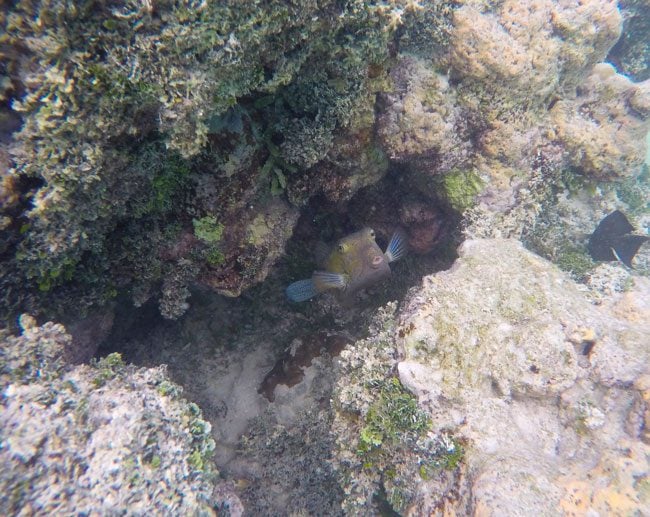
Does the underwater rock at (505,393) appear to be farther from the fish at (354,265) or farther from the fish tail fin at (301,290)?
the fish tail fin at (301,290)

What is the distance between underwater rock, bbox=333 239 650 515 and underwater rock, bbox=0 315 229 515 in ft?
5.00

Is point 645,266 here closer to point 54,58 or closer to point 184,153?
point 184,153

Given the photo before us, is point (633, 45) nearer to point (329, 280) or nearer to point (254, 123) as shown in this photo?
point (329, 280)

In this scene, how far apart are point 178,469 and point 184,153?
212cm

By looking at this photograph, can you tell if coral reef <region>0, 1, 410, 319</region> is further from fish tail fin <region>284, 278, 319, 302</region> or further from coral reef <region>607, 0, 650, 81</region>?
coral reef <region>607, 0, 650, 81</region>

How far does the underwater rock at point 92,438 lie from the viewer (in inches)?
75.6

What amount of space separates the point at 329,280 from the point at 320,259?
0.47 metres

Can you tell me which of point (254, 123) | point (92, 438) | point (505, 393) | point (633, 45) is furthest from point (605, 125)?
point (92, 438)

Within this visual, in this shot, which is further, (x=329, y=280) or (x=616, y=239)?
(x=616, y=239)

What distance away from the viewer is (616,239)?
16.6 feet

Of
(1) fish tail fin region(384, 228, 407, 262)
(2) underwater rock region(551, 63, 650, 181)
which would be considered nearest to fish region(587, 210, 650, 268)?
(2) underwater rock region(551, 63, 650, 181)

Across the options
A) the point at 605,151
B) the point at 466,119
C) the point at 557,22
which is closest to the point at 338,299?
the point at 466,119

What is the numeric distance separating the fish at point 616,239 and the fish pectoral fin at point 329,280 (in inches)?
140

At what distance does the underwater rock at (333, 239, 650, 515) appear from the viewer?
2.59m
